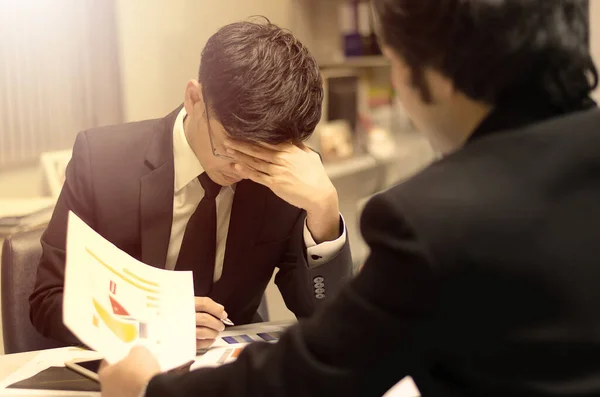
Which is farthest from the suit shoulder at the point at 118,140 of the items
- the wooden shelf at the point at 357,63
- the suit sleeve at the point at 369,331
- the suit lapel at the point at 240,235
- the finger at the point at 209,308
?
the wooden shelf at the point at 357,63

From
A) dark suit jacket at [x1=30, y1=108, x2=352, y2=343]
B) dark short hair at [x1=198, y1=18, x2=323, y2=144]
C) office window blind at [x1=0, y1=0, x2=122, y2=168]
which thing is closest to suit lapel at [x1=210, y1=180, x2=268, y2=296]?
dark suit jacket at [x1=30, y1=108, x2=352, y2=343]

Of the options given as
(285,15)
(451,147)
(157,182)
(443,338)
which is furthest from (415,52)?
(285,15)

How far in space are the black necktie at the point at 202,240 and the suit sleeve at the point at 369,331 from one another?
72 cm

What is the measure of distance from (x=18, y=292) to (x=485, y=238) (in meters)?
1.16

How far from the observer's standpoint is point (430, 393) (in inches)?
28.8

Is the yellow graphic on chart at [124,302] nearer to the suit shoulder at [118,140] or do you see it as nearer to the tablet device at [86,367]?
the tablet device at [86,367]

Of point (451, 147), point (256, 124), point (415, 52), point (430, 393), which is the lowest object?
point (430, 393)

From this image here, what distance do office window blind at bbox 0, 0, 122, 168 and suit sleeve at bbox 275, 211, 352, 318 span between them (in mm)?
1227

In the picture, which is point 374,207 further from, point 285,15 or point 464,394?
point 285,15

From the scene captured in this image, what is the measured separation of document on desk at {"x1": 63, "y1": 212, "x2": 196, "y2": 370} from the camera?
902mm

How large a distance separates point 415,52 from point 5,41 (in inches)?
72.4

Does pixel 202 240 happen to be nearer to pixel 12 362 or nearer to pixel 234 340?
pixel 234 340

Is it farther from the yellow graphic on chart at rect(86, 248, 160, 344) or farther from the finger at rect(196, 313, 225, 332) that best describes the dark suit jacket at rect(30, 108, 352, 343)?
the yellow graphic on chart at rect(86, 248, 160, 344)

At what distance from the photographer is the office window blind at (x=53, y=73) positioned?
221cm
